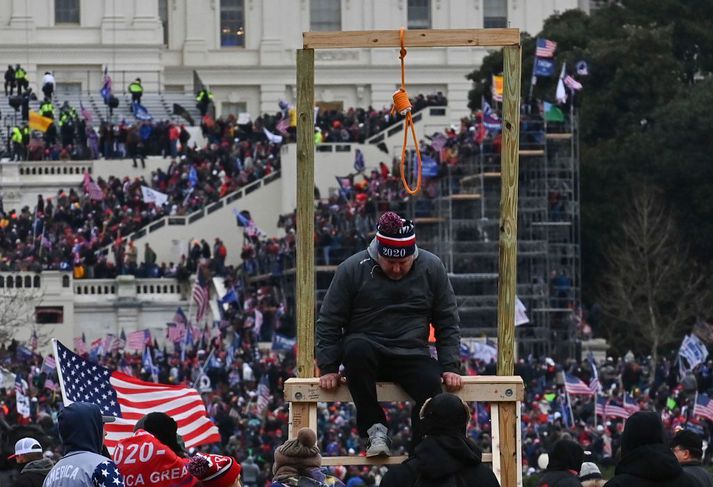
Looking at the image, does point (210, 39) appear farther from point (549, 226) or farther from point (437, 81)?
point (549, 226)

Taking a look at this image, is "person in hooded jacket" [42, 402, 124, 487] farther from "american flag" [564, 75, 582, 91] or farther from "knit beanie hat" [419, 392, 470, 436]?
"american flag" [564, 75, 582, 91]

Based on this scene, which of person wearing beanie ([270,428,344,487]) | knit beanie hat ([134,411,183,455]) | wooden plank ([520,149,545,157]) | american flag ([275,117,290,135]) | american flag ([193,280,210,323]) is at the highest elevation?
american flag ([275,117,290,135])

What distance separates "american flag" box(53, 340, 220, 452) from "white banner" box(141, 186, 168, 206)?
4145 centimetres

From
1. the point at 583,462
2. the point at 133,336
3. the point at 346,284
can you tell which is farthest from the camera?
the point at 133,336

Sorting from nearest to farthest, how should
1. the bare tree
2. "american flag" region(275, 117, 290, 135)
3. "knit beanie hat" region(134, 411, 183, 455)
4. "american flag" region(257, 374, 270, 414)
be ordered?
"knit beanie hat" region(134, 411, 183, 455)
"american flag" region(257, 374, 270, 414)
the bare tree
"american flag" region(275, 117, 290, 135)

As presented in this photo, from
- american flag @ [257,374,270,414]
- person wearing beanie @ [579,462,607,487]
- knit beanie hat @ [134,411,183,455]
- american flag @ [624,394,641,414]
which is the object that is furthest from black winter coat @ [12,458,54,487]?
american flag @ [257,374,270,414]

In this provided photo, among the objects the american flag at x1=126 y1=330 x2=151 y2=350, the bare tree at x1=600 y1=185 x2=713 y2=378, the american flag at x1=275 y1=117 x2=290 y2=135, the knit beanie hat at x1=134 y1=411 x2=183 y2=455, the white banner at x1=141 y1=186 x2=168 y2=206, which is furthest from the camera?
the american flag at x1=275 y1=117 x2=290 y2=135

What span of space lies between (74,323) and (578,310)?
35.4 feet

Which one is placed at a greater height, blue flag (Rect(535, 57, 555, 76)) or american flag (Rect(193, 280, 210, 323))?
blue flag (Rect(535, 57, 555, 76))

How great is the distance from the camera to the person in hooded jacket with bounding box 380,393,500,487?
12.6m

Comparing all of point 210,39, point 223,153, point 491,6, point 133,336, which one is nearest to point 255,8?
point 210,39

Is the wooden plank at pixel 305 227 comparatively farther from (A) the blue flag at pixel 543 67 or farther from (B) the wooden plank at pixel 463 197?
(A) the blue flag at pixel 543 67

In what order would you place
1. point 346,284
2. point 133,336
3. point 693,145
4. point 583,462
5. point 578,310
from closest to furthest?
point 346,284
point 583,462
point 133,336
point 578,310
point 693,145

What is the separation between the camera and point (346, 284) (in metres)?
14.5
